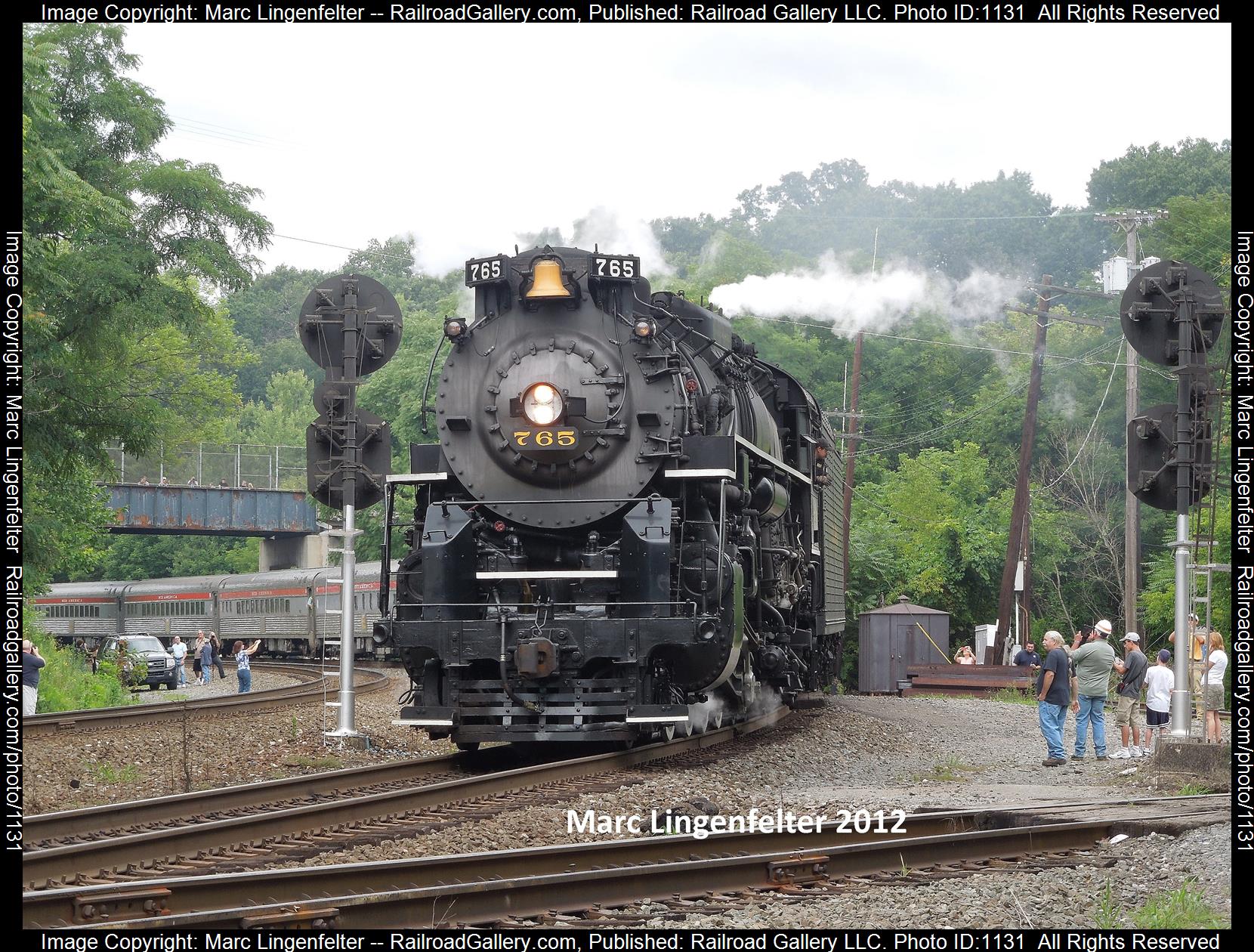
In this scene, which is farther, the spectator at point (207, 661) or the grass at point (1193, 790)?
the spectator at point (207, 661)

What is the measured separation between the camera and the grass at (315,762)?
494 inches

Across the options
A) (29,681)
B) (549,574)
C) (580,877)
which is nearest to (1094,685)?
(549,574)

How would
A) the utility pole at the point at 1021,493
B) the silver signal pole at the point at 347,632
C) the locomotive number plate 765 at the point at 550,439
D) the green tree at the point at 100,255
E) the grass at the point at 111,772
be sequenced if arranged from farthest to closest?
the utility pole at the point at 1021,493
the green tree at the point at 100,255
the silver signal pole at the point at 347,632
the locomotive number plate 765 at the point at 550,439
the grass at the point at 111,772

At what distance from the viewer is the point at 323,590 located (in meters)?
41.3

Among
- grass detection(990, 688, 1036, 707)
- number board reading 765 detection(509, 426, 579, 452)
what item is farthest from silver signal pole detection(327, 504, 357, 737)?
grass detection(990, 688, 1036, 707)

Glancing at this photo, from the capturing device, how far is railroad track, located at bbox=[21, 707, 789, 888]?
24.0 feet

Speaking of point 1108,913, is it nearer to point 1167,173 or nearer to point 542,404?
point 542,404

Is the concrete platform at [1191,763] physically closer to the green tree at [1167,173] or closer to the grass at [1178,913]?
the grass at [1178,913]

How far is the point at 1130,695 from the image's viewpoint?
15695 millimetres

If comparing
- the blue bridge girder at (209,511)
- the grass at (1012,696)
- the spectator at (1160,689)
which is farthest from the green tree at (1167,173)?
the spectator at (1160,689)

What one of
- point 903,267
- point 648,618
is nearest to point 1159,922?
point 648,618

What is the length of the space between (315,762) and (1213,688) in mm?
8386

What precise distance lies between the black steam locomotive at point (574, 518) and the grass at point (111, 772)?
243 cm

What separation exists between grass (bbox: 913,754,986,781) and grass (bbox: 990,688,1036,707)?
12310mm
